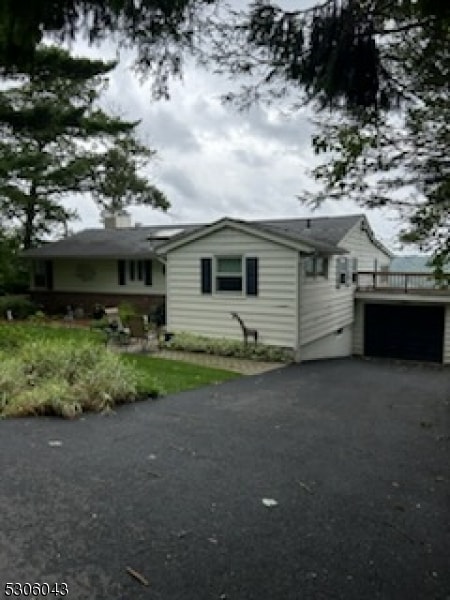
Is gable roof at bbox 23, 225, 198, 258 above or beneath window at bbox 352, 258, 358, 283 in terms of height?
above

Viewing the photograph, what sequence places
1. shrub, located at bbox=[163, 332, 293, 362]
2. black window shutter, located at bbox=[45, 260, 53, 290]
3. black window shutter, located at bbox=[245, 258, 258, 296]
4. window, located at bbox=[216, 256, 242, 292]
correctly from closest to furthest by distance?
shrub, located at bbox=[163, 332, 293, 362] → black window shutter, located at bbox=[245, 258, 258, 296] → window, located at bbox=[216, 256, 242, 292] → black window shutter, located at bbox=[45, 260, 53, 290]

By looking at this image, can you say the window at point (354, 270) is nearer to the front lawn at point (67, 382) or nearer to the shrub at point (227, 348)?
the shrub at point (227, 348)

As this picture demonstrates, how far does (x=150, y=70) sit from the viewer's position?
302 cm

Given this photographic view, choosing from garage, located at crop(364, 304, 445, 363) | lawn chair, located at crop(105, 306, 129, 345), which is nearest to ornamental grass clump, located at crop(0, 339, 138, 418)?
lawn chair, located at crop(105, 306, 129, 345)

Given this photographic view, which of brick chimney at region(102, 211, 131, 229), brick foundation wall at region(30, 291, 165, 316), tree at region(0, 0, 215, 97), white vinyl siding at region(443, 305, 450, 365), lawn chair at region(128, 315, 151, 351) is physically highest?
brick chimney at region(102, 211, 131, 229)

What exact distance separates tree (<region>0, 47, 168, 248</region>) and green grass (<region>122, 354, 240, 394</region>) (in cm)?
692

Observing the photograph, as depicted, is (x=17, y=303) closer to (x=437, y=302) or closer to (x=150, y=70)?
(x=437, y=302)

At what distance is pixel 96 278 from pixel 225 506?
56.7 ft

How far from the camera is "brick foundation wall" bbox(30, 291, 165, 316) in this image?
18700 millimetres

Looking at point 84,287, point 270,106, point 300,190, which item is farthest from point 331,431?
point 84,287

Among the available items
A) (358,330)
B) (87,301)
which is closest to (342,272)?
(358,330)

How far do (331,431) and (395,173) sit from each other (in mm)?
3617

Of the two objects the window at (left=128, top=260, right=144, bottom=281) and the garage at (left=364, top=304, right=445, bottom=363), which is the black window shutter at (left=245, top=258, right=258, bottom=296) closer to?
the window at (left=128, top=260, right=144, bottom=281)

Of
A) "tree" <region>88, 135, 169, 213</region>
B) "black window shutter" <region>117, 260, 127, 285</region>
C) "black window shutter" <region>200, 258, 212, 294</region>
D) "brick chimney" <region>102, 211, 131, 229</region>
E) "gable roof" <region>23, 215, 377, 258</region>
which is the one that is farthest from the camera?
"tree" <region>88, 135, 169, 213</region>
